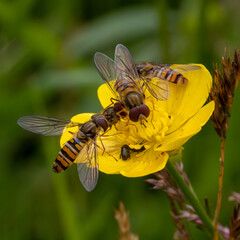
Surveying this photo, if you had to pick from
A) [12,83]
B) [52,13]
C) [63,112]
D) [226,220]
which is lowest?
[226,220]

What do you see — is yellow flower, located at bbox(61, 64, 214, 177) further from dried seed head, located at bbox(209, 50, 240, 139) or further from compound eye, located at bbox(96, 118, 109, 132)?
dried seed head, located at bbox(209, 50, 240, 139)

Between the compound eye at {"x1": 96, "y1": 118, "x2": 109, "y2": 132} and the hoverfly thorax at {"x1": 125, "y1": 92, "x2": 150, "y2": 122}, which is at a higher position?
the hoverfly thorax at {"x1": 125, "y1": 92, "x2": 150, "y2": 122}

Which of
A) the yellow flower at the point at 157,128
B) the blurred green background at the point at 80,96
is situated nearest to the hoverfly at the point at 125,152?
the yellow flower at the point at 157,128

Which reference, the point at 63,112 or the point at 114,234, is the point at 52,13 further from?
the point at 114,234

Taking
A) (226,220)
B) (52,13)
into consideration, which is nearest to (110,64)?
(226,220)

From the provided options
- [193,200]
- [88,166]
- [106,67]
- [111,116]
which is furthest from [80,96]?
[193,200]

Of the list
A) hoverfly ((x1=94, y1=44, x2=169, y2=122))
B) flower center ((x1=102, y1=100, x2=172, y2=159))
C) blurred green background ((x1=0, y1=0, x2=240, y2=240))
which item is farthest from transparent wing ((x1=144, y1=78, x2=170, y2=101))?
blurred green background ((x1=0, y1=0, x2=240, y2=240))
